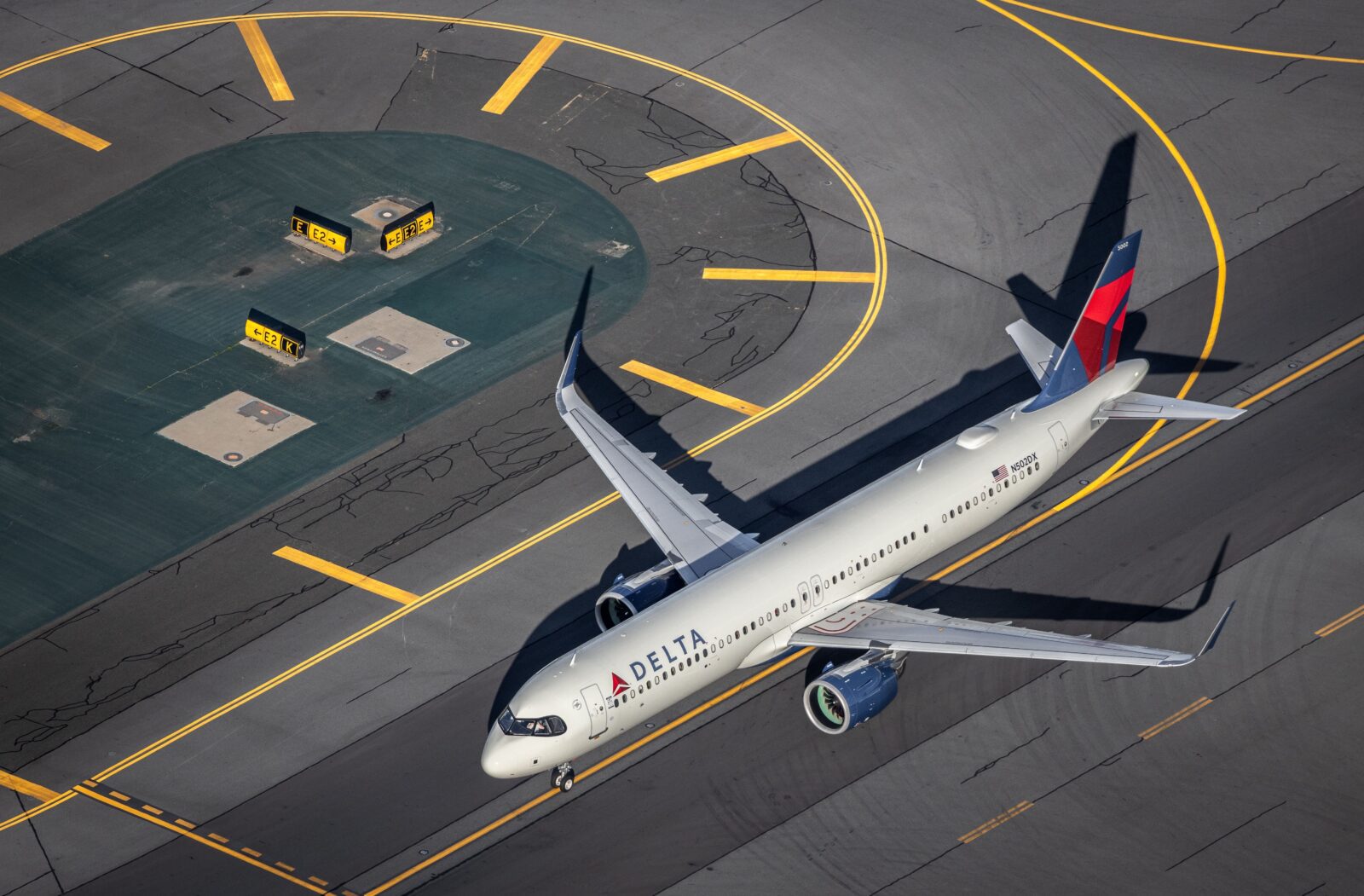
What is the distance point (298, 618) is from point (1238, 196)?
4771 centimetres

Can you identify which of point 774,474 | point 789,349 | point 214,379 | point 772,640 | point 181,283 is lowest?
point 772,640

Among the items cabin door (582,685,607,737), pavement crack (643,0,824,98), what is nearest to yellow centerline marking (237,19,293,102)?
pavement crack (643,0,824,98)

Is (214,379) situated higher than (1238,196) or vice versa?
(214,379)

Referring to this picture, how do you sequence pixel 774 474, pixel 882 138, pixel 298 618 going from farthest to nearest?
pixel 882 138 → pixel 774 474 → pixel 298 618

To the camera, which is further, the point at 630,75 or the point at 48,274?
the point at 630,75

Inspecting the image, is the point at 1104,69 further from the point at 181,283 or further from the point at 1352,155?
the point at 181,283

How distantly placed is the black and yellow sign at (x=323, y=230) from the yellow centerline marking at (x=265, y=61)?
37.5ft

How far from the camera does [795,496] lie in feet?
248

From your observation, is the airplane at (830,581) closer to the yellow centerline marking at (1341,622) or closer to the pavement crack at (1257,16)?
the yellow centerline marking at (1341,622)

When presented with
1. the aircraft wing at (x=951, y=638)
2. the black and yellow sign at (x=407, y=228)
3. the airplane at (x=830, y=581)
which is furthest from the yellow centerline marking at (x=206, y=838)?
the black and yellow sign at (x=407, y=228)

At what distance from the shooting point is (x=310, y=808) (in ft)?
211

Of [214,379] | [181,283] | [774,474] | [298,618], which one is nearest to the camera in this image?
[298,618]

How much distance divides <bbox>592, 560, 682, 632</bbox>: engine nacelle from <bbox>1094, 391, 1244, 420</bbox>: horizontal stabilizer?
57.5 feet

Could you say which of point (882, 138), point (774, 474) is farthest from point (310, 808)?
point (882, 138)
